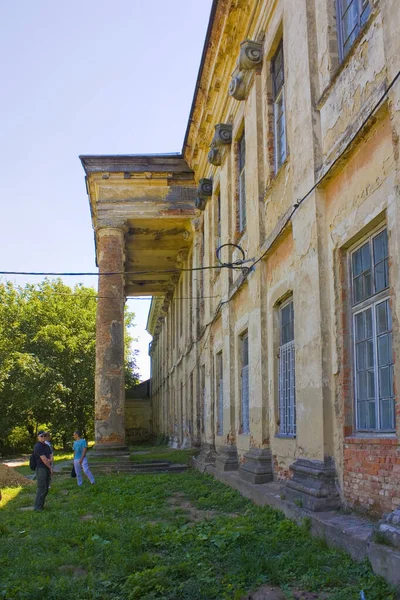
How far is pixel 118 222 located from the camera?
20219 mm

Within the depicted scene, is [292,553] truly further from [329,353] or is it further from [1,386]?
[1,386]

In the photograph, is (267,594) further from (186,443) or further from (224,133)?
(186,443)

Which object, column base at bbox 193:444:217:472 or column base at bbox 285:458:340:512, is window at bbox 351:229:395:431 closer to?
column base at bbox 285:458:340:512

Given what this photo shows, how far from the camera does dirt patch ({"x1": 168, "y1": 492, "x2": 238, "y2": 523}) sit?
8.89 metres

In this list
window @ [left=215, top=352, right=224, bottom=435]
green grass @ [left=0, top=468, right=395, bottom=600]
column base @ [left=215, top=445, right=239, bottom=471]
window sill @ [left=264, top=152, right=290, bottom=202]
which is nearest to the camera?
green grass @ [left=0, top=468, right=395, bottom=600]

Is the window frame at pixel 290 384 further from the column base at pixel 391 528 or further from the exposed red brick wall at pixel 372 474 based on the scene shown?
the column base at pixel 391 528

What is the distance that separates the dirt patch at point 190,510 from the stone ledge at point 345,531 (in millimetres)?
699

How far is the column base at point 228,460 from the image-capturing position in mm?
12844

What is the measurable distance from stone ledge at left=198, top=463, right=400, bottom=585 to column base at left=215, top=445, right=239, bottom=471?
10.8 ft

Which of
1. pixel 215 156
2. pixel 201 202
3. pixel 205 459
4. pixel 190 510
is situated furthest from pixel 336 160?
pixel 201 202

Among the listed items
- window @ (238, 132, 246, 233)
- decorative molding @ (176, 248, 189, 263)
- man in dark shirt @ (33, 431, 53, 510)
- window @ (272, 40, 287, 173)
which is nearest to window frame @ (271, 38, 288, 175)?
window @ (272, 40, 287, 173)

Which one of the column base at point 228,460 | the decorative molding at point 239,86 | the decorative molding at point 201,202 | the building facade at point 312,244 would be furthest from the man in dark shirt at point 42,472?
the decorative molding at point 201,202

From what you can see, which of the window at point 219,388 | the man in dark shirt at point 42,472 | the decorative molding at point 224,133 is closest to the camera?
the man in dark shirt at point 42,472

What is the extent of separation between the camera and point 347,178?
702 centimetres
